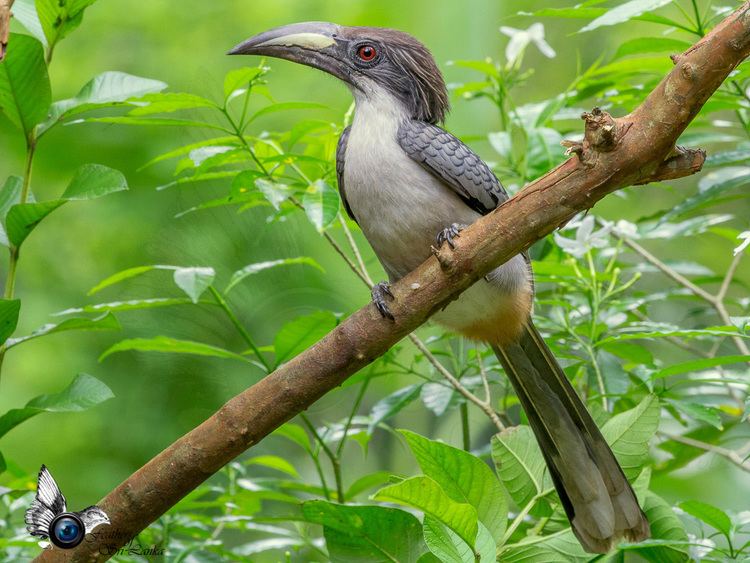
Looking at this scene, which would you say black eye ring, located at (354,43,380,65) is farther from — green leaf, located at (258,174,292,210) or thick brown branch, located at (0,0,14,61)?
thick brown branch, located at (0,0,14,61)

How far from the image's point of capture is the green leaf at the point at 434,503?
1456mm

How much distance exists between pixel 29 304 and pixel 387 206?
2.48 m

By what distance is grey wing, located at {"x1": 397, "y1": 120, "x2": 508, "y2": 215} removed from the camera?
233cm

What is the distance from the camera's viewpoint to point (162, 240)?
376 cm

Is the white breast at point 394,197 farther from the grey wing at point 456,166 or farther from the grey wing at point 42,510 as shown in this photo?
the grey wing at point 42,510

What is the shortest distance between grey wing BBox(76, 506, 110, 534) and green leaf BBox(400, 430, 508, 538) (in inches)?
24.9

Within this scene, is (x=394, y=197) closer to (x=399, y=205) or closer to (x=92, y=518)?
(x=399, y=205)

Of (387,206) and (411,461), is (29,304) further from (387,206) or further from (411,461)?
(387,206)

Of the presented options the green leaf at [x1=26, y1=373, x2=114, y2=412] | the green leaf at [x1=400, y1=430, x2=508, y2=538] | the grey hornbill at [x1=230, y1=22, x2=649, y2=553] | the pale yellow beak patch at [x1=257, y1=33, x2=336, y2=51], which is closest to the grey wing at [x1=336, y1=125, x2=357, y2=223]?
the grey hornbill at [x1=230, y1=22, x2=649, y2=553]

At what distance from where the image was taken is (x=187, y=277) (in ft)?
6.64

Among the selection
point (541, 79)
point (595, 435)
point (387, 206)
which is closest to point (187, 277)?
point (387, 206)

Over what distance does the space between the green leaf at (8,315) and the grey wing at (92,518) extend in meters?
0.42

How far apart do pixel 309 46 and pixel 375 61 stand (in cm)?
20

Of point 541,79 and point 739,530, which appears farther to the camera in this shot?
point 541,79
